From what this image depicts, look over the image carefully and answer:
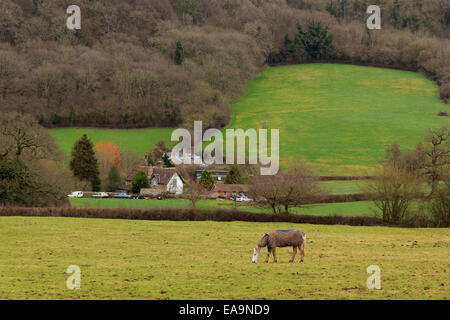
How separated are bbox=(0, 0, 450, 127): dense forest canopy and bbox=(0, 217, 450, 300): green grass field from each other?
6205 centimetres

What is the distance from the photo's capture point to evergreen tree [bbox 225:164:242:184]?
8184 cm

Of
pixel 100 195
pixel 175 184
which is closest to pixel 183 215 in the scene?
pixel 100 195

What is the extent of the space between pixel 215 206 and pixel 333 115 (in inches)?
2136

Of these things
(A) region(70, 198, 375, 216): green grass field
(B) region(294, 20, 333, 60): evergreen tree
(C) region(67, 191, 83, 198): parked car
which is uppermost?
(B) region(294, 20, 333, 60): evergreen tree

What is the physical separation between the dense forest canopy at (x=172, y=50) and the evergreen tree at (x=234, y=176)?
20623mm

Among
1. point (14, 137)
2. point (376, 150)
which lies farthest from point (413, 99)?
point (14, 137)

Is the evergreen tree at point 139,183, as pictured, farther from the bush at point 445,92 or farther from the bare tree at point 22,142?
the bush at point 445,92

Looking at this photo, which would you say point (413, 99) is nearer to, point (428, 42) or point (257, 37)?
point (428, 42)

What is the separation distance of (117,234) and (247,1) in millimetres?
126741

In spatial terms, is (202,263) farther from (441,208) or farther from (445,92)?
(445,92)

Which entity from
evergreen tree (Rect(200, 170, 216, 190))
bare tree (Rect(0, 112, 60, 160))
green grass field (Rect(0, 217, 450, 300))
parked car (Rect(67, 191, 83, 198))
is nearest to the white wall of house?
evergreen tree (Rect(200, 170, 216, 190))

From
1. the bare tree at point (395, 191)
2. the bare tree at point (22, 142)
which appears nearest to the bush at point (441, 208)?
the bare tree at point (395, 191)

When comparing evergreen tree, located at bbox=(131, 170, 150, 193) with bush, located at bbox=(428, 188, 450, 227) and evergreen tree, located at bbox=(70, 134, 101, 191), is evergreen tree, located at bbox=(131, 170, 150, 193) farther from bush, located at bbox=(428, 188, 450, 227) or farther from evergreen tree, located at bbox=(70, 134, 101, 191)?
bush, located at bbox=(428, 188, 450, 227)
